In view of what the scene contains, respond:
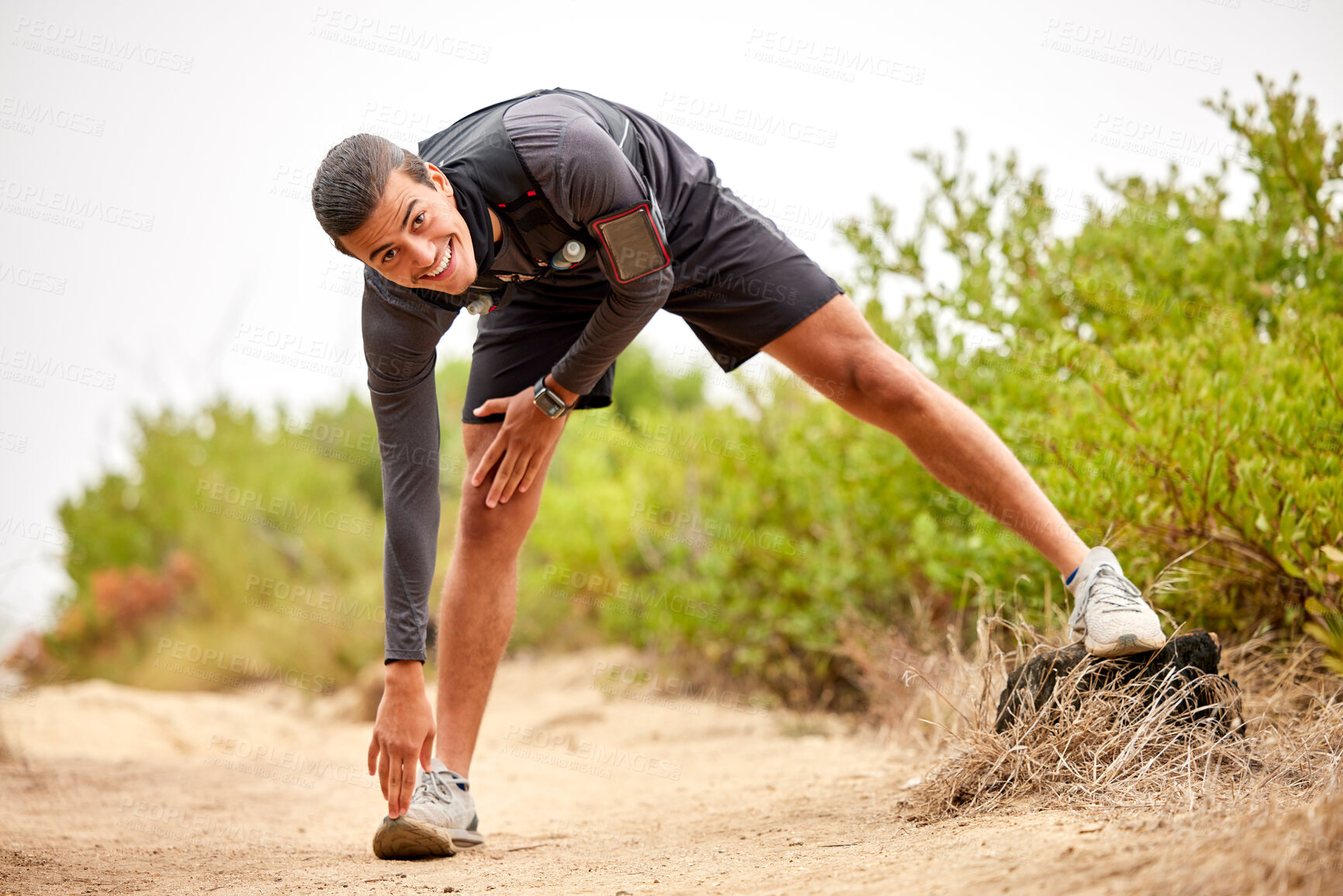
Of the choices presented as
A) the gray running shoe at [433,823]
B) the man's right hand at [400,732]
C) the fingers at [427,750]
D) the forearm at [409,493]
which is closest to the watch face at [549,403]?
the forearm at [409,493]

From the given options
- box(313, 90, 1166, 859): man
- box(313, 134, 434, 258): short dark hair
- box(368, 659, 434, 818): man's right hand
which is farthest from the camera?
box(368, 659, 434, 818): man's right hand

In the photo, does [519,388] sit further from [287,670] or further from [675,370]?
[675,370]

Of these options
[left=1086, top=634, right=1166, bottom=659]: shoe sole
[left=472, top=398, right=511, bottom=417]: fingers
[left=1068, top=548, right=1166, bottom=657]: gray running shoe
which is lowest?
[left=1086, top=634, right=1166, bottom=659]: shoe sole

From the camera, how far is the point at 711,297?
243 centimetres

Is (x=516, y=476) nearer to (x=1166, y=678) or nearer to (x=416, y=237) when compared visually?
(x=416, y=237)

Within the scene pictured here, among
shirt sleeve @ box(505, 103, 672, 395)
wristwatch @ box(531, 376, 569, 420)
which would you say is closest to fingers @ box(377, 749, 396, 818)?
wristwatch @ box(531, 376, 569, 420)

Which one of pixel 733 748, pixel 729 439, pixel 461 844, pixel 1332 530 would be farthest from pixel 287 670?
pixel 1332 530

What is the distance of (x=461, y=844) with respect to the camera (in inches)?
95.1

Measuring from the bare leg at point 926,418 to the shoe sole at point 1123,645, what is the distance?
0.24 meters

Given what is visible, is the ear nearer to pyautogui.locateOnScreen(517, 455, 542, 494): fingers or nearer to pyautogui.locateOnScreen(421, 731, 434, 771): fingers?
pyautogui.locateOnScreen(517, 455, 542, 494): fingers

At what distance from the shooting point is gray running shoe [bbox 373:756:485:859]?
2258 millimetres

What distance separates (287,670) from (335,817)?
5888mm

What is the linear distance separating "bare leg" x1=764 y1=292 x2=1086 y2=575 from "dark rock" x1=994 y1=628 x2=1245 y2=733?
232 millimetres

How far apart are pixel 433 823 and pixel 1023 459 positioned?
7.09ft
